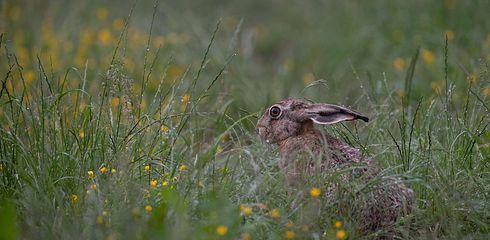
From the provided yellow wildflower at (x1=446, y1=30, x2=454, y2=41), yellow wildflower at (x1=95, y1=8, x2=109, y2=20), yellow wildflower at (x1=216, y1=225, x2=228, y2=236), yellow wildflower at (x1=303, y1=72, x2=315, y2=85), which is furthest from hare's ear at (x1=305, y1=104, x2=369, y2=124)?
yellow wildflower at (x1=95, y1=8, x2=109, y2=20)

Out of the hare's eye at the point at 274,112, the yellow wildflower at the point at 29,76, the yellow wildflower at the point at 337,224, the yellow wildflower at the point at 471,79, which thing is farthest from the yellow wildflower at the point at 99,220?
the yellow wildflower at the point at 29,76

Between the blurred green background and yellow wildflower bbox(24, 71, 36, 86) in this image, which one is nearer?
yellow wildflower bbox(24, 71, 36, 86)

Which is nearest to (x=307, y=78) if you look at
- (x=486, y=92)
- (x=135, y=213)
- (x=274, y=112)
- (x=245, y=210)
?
(x=486, y=92)

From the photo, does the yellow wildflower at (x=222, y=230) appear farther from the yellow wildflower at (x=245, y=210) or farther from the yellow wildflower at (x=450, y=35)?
the yellow wildflower at (x=450, y=35)

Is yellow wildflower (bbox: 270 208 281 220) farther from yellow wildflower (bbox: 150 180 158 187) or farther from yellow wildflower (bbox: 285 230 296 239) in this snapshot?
yellow wildflower (bbox: 150 180 158 187)

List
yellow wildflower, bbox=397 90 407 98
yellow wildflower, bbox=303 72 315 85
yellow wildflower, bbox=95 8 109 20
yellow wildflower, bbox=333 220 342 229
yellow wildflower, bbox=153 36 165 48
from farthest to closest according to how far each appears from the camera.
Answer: yellow wildflower, bbox=95 8 109 20 → yellow wildflower, bbox=153 36 165 48 → yellow wildflower, bbox=303 72 315 85 → yellow wildflower, bbox=397 90 407 98 → yellow wildflower, bbox=333 220 342 229

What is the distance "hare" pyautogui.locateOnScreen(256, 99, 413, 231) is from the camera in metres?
4.54

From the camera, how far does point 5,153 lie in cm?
478

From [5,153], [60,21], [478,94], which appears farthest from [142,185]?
[60,21]

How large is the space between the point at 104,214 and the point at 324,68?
4.90m

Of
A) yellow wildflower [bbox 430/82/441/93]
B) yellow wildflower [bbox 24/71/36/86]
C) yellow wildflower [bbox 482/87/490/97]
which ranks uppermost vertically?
yellow wildflower [bbox 24/71/36/86]

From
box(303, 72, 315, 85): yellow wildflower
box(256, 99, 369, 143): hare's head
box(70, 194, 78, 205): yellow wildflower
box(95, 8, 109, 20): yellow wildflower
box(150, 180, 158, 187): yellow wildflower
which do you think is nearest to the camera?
box(70, 194, 78, 205): yellow wildflower

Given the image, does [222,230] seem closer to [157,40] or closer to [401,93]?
[401,93]

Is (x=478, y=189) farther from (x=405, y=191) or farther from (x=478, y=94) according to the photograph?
(x=478, y=94)
